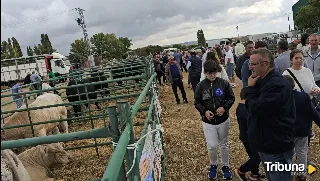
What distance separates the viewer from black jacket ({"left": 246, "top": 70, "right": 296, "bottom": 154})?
2512 mm

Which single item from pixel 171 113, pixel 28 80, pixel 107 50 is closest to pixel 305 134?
pixel 171 113

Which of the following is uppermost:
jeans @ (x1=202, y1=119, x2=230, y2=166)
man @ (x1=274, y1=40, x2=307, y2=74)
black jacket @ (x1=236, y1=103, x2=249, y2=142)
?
man @ (x1=274, y1=40, x2=307, y2=74)

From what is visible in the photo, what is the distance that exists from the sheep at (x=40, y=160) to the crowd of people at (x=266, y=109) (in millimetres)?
2111

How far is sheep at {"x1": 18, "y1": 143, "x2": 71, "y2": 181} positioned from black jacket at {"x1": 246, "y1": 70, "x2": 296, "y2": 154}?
2.90 meters

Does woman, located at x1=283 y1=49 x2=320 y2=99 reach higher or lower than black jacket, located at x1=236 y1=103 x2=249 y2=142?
higher

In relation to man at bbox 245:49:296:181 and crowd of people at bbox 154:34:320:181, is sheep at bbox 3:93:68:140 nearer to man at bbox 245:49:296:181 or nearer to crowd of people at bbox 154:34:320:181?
crowd of people at bbox 154:34:320:181

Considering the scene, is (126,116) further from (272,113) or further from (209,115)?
(209,115)

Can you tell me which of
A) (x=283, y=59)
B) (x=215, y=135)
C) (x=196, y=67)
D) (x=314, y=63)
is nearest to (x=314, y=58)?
(x=314, y=63)

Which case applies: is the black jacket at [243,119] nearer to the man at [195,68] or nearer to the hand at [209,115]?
the hand at [209,115]

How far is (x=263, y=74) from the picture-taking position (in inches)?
103

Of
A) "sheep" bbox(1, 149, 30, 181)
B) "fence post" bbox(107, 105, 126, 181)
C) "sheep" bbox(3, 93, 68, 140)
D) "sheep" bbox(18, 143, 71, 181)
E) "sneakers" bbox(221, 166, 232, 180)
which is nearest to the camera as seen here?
"fence post" bbox(107, 105, 126, 181)

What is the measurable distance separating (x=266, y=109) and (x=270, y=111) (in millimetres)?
40

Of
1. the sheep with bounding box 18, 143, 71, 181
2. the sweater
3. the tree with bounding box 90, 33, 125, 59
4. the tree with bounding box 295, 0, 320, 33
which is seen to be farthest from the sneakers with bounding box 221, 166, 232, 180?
the tree with bounding box 90, 33, 125, 59

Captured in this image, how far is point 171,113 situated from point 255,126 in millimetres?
5898
